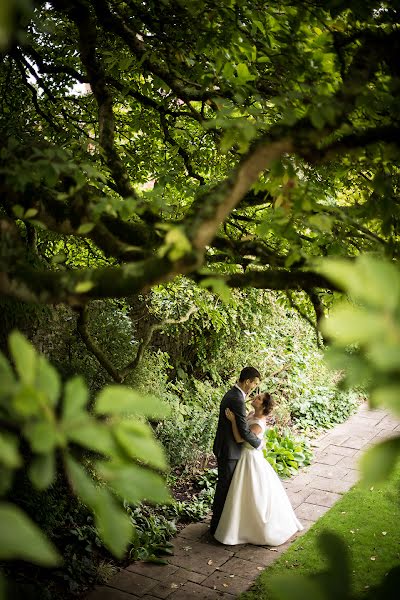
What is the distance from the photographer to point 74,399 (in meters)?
0.89

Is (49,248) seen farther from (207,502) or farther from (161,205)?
(161,205)

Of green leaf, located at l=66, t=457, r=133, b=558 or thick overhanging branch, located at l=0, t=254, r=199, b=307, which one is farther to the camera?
thick overhanging branch, located at l=0, t=254, r=199, b=307

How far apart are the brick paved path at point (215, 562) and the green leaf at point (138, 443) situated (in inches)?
129

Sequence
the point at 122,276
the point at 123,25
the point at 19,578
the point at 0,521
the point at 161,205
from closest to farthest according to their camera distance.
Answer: the point at 0,521
the point at 122,276
the point at 161,205
the point at 123,25
the point at 19,578

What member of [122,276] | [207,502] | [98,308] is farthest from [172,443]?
[122,276]

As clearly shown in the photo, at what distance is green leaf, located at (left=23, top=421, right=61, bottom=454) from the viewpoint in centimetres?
85

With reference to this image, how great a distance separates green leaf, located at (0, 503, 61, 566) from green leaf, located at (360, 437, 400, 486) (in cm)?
46

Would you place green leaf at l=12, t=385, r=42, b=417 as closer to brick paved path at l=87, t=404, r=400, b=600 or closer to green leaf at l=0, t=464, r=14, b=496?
green leaf at l=0, t=464, r=14, b=496

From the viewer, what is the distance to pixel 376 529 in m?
6.62

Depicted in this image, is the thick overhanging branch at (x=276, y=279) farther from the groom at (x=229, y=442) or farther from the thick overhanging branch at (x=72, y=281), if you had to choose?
the groom at (x=229, y=442)

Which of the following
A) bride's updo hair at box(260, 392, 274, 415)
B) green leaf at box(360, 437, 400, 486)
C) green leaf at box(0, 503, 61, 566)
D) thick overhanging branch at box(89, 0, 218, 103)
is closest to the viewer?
green leaf at box(0, 503, 61, 566)

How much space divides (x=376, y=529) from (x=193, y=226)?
6.22m

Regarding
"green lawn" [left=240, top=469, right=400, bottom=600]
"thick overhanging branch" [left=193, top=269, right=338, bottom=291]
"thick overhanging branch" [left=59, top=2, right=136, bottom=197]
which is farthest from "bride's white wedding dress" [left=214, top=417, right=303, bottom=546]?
"thick overhanging branch" [left=193, top=269, right=338, bottom=291]

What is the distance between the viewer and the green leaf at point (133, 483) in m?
0.89
